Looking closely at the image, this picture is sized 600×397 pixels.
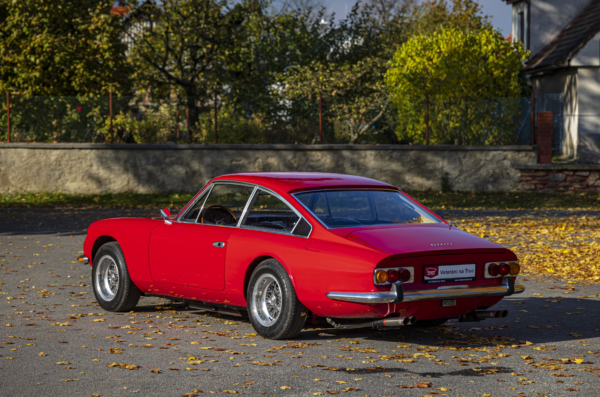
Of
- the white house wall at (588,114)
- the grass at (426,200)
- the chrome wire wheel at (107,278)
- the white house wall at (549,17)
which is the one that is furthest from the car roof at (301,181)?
the white house wall at (549,17)

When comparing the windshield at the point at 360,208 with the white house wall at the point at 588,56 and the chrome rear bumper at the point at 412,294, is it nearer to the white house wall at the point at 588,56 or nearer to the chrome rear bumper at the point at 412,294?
the chrome rear bumper at the point at 412,294

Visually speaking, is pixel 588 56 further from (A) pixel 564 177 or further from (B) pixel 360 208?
(B) pixel 360 208

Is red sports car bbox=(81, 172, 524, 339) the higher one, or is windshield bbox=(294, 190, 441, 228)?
windshield bbox=(294, 190, 441, 228)

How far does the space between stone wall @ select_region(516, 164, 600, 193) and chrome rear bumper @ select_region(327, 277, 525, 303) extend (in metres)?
18.1

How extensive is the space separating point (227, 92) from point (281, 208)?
24.7 metres

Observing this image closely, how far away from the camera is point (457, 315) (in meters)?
6.86

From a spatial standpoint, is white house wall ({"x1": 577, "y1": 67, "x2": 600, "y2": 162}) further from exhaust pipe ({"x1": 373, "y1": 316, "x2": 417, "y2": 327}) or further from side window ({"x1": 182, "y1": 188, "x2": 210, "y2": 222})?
exhaust pipe ({"x1": 373, "y1": 316, "x2": 417, "y2": 327})

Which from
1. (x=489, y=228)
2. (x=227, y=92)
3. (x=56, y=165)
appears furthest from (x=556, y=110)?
(x=56, y=165)

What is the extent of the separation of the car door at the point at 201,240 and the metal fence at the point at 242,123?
1667 centimetres

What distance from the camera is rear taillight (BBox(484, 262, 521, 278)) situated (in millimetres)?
6848

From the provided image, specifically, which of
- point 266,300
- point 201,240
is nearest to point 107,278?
point 201,240

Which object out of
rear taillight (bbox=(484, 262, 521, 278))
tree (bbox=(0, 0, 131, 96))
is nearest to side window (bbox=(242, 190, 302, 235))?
rear taillight (bbox=(484, 262, 521, 278))

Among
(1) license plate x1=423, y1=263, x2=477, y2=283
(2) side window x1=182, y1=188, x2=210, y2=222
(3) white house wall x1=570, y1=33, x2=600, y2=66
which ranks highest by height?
(3) white house wall x1=570, y1=33, x2=600, y2=66

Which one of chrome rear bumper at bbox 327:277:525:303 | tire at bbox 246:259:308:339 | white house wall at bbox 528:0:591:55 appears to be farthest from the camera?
white house wall at bbox 528:0:591:55
